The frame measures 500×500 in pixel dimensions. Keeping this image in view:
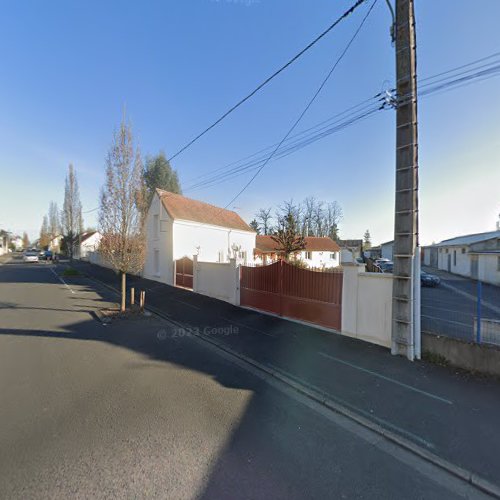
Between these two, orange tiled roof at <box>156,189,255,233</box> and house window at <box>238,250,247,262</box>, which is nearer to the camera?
orange tiled roof at <box>156,189,255,233</box>

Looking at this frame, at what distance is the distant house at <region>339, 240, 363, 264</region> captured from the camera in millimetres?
50984

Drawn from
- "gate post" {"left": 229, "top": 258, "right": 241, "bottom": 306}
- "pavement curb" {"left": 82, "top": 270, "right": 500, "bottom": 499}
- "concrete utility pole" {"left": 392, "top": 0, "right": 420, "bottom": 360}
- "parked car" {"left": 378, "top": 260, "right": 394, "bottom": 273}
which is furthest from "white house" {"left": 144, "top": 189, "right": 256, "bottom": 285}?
"parked car" {"left": 378, "top": 260, "right": 394, "bottom": 273}

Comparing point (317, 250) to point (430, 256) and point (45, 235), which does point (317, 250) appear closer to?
point (430, 256)

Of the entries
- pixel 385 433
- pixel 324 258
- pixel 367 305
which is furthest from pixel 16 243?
pixel 385 433

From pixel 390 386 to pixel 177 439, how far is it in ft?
11.9

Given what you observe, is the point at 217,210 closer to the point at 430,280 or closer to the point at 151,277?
the point at 151,277

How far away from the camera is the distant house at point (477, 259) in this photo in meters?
21.5

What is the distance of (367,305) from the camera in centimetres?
706

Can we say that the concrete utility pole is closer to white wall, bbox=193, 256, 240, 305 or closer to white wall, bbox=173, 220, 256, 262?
white wall, bbox=193, 256, 240, 305

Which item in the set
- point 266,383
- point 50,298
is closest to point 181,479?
point 266,383

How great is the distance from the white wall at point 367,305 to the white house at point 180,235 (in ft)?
33.8

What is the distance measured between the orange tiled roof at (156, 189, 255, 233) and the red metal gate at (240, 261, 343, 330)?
984 centimetres

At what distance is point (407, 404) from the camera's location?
167 inches

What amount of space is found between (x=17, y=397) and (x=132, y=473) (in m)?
2.71
